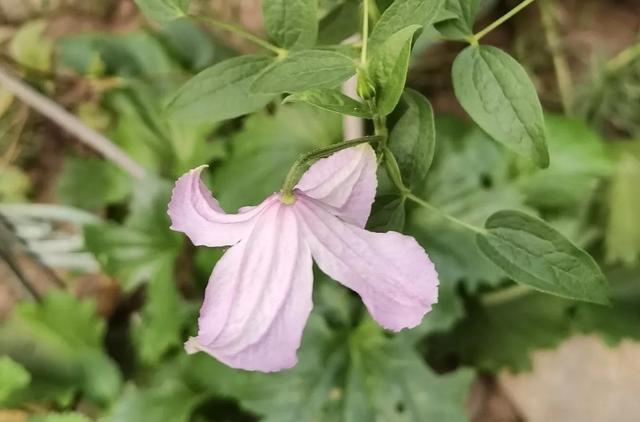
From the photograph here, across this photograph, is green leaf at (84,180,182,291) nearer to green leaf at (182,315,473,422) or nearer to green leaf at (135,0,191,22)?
green leaf at (182,315,473,422)

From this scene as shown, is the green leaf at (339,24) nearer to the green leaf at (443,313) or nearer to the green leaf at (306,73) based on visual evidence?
the green leaf at (306,73)

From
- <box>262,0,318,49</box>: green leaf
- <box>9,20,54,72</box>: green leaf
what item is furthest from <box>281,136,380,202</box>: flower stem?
<box>9,20,54,72</box>: green leaf

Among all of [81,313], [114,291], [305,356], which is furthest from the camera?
[114,291]

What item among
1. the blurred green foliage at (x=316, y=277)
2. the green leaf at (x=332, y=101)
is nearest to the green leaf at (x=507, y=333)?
the blurred green foliage at (x=316, y=277)

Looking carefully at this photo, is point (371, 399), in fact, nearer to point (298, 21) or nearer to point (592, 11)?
point (298, 21)

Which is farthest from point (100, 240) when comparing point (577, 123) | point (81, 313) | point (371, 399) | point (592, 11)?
point (592, 11)

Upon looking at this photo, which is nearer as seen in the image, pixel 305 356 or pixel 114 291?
pixel 305 356
